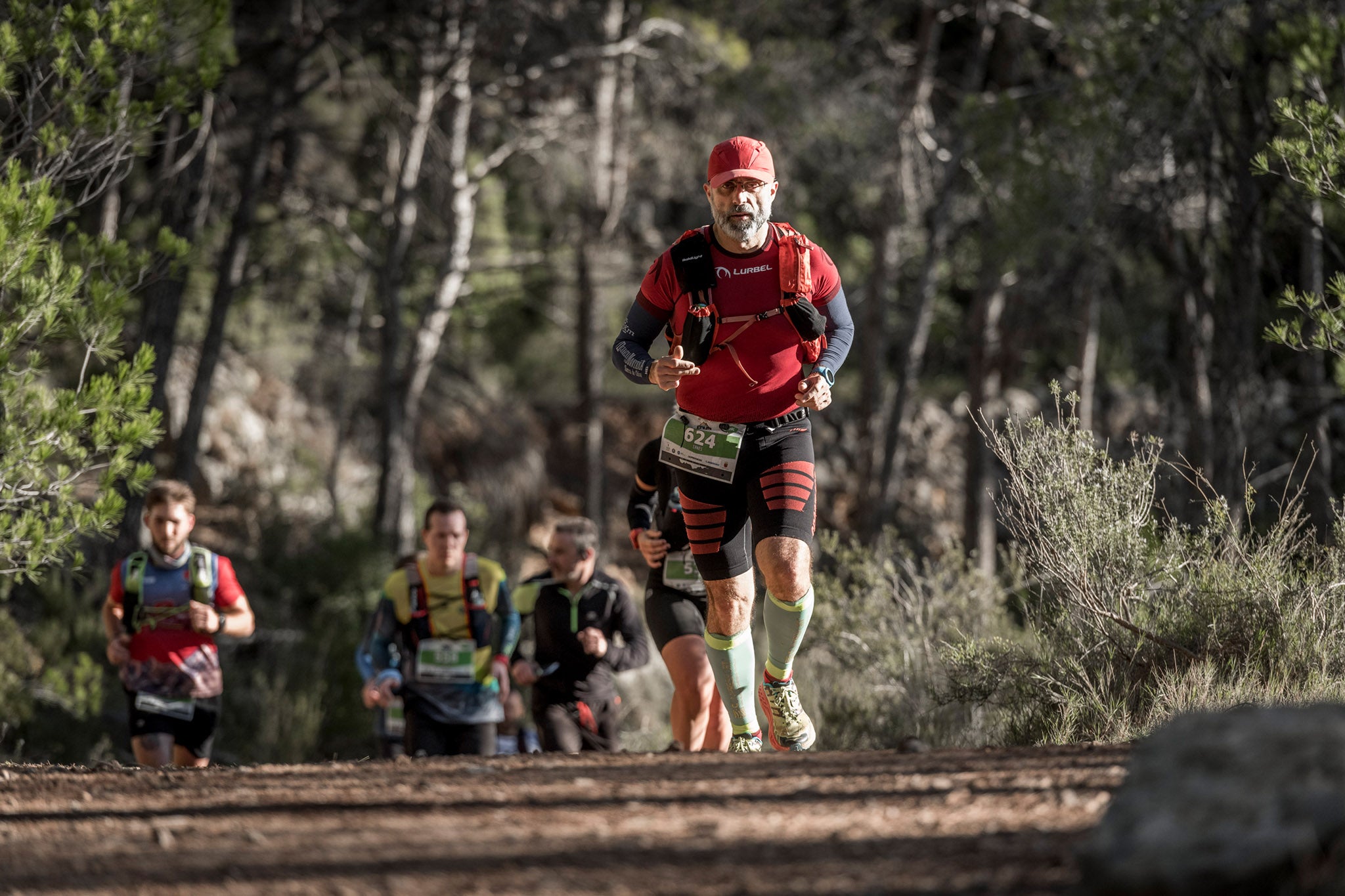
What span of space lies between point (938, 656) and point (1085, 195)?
19.9 ft

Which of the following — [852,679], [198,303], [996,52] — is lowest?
[852,679]

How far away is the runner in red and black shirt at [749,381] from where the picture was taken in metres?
5.03

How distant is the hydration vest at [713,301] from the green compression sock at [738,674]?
42.8 inches

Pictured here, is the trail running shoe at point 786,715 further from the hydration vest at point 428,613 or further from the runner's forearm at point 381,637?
the runner's forearm at point 381,637

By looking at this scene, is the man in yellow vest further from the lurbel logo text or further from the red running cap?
the red running cap

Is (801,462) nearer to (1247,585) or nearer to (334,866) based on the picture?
(1247,585)

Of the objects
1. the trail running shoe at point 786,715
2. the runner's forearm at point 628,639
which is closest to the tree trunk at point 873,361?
the runner's forearm at point 628,639

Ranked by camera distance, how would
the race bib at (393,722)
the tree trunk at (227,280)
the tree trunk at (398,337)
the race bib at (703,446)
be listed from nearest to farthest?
the race bib at (703,446), the race bib at (393,722), the tree trunk at (227,280), the tree trunk at (398,337)

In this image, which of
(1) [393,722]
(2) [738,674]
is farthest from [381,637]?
(2) [738,674]

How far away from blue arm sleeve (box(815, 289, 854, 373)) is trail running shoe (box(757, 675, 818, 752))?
1267 millimetres

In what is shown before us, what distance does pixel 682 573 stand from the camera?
6.17 meters

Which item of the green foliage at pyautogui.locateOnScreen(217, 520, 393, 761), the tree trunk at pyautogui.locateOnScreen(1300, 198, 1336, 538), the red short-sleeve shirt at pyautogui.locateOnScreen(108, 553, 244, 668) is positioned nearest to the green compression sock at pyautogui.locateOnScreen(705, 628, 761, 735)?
the red short-sleeve shirt at pyautogui.locateOnScreen(108, 553, 244, 668)

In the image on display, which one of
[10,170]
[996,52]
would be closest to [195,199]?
[10,170]

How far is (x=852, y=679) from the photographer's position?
24.9 ft
